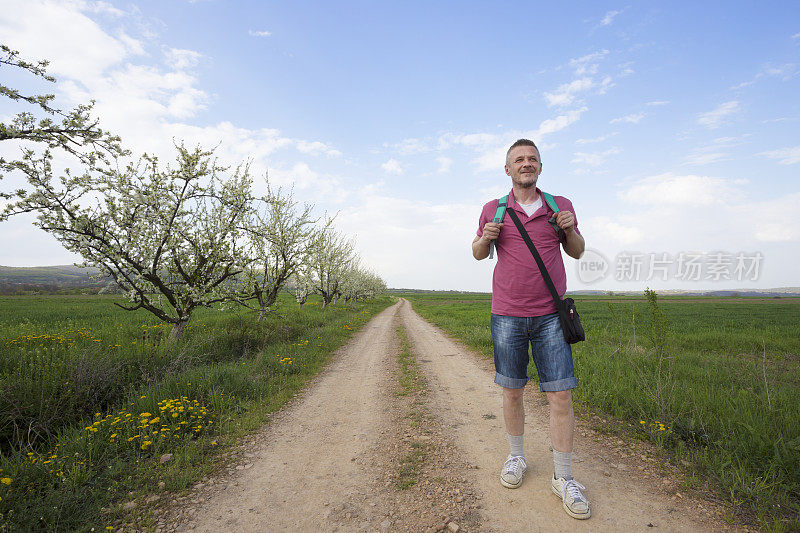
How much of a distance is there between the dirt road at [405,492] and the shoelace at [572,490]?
0.48 ft

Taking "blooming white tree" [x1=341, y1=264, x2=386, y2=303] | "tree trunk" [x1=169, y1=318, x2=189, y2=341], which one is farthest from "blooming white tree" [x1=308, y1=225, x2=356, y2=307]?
"tree trunk" [x1=169, y1=318, x2=189, y2=341]

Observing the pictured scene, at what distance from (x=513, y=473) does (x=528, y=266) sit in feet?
6.31

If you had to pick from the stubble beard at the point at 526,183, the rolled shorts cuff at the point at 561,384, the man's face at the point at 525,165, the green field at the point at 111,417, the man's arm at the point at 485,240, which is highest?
the man's face at the point at 525,165

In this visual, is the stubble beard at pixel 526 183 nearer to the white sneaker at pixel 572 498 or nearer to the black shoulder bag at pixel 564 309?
the black shoulder bag at pixel 564 309

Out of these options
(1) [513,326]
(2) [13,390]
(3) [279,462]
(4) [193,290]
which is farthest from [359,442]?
(4) [193,290]

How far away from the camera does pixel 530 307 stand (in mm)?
2965

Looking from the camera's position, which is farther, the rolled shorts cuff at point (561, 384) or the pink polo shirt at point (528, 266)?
the pink polo shirt at point (528, 266)

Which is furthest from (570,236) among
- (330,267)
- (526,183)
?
(330,267)

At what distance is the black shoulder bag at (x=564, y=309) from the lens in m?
2.82

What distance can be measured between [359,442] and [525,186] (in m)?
3.69

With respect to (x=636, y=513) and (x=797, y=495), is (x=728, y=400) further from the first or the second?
(x=636, y=513)

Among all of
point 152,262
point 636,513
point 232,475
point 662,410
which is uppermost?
point 152,262

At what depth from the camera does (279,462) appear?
390 centimetres

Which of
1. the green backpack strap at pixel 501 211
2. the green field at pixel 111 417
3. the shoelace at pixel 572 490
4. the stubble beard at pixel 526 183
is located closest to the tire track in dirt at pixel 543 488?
the shoelace at pixel 572 490
